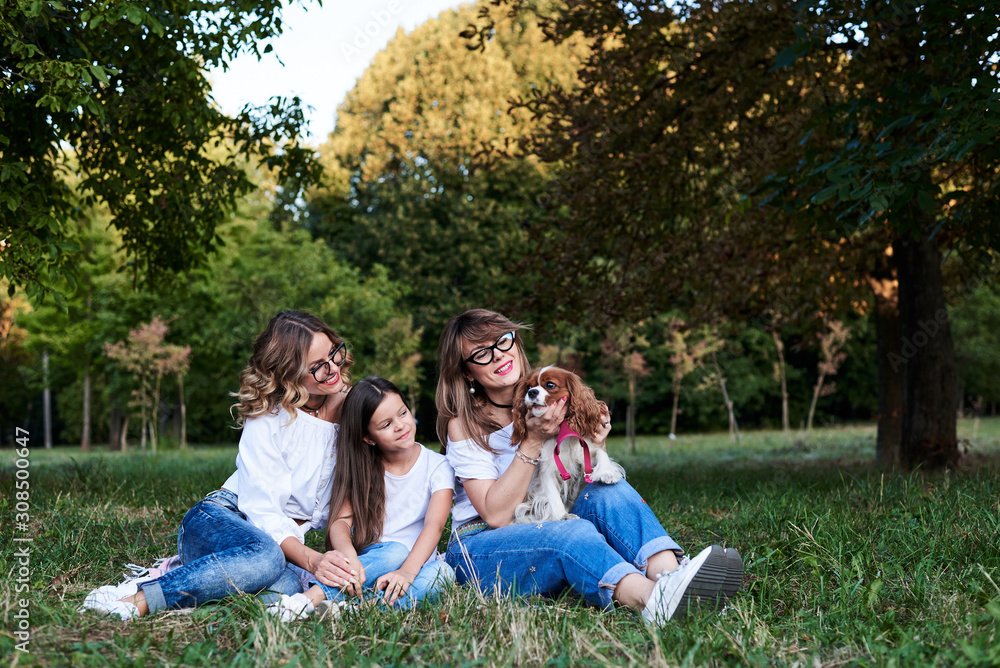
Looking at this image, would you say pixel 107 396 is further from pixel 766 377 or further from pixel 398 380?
pixel 766 377

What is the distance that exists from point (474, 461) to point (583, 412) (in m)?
0.56

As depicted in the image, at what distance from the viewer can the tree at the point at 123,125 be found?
4.47 metres

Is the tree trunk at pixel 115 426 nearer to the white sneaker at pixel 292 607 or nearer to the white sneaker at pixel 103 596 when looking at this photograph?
the white sneaker at pixel 103 596

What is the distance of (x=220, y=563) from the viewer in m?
3.13

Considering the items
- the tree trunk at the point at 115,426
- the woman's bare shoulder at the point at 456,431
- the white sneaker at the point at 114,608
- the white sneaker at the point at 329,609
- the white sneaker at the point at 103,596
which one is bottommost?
the tree trunk at the point at 115,426

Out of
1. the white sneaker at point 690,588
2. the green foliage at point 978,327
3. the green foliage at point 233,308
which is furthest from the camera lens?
the green foliage at point 978,327

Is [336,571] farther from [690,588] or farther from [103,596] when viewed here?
[690,588]

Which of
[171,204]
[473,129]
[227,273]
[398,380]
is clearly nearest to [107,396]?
[227,273]

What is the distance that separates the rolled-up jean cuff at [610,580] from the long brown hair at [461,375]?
88 centimetres

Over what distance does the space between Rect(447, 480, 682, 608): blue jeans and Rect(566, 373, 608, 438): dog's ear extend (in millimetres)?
312

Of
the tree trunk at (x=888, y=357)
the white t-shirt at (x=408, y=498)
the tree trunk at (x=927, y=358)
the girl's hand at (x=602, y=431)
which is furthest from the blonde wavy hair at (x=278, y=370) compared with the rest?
the tree trunk at (x=888, y=357)

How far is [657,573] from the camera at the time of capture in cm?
319

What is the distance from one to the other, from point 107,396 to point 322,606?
90.0 ft

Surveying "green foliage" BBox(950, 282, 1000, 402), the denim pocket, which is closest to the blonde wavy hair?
the denim pocket
